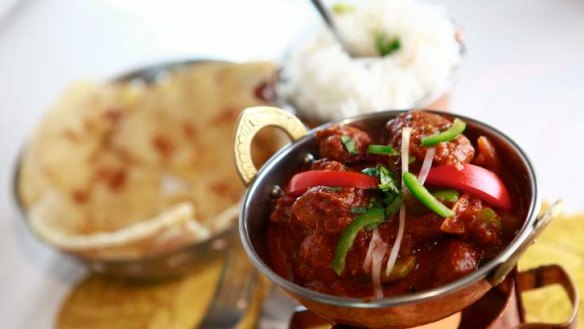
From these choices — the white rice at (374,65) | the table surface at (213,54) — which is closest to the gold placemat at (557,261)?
the table surface at (213,54)

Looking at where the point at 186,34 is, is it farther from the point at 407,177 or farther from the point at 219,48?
the point at 407,177

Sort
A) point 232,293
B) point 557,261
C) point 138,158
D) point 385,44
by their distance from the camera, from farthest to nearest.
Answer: point 138,158 → point 385,44 → point 232,293 → point 557,261

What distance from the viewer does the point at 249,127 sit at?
1174 millimetres

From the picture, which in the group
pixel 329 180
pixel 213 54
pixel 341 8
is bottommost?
pixel 213 54

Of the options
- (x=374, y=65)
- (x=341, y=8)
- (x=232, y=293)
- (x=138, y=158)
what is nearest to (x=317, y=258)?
(x=232, y=293)

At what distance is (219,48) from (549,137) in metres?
1.65

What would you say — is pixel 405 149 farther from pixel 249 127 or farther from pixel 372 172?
pixel 249 127

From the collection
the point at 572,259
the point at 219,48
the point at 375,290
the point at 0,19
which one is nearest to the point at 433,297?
the point at 375,290

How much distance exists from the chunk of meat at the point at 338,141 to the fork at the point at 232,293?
0.69 metres

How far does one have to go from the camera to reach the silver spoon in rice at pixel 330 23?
5.82ft

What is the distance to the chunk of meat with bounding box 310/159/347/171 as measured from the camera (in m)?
1.12

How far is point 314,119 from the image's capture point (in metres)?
1.85

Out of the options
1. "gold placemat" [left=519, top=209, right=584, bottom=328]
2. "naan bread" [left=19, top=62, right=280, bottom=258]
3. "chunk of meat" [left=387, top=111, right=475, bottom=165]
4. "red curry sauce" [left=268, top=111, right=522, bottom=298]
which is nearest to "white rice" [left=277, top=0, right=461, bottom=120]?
"naan bread" [left=19, top=62, right=280, bottom=258]

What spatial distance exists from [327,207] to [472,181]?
23 centimetres
